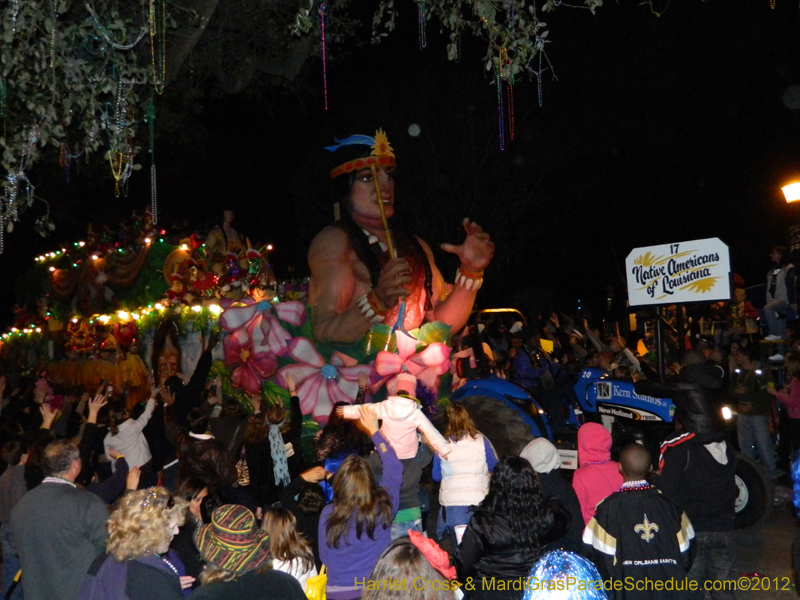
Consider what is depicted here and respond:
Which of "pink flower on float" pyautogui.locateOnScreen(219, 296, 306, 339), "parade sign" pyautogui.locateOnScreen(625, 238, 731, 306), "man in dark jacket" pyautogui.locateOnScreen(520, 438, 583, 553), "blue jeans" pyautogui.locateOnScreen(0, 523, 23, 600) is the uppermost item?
"parade sign" pyautogui.locateOnScreen(625, 238, 731, 306)

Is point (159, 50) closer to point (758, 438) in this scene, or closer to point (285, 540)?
point (285, 540)

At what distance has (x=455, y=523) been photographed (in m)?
6.10

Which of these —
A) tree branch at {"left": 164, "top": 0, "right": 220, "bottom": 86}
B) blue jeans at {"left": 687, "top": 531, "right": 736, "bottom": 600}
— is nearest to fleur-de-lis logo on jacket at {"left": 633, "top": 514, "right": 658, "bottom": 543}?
blue jeans at {"left": 687, "top": 531, "right": 736, "bottom": 600}

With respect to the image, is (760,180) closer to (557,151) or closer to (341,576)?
(557,151)

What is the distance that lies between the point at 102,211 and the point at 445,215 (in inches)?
405

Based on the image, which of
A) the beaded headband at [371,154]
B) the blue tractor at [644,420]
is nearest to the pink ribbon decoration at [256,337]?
the beaded headband at [371,154]

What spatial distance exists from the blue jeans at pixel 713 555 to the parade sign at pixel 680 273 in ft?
10.5

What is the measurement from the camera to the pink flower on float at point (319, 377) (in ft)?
36.3

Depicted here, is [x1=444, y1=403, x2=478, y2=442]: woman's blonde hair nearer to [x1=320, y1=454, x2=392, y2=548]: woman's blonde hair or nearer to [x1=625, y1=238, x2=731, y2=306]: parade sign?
[x1=320, y1=454, x2=392, y2=548]: woman's blonde hair

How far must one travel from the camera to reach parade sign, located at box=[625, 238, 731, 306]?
788 cm

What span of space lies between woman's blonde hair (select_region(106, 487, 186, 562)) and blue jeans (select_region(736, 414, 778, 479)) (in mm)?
8506

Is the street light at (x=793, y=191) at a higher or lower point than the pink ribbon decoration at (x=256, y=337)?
higher

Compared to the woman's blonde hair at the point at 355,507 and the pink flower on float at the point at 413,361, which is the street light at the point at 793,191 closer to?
the pink flower on float at the point at 413,361

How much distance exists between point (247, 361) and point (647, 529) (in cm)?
817
